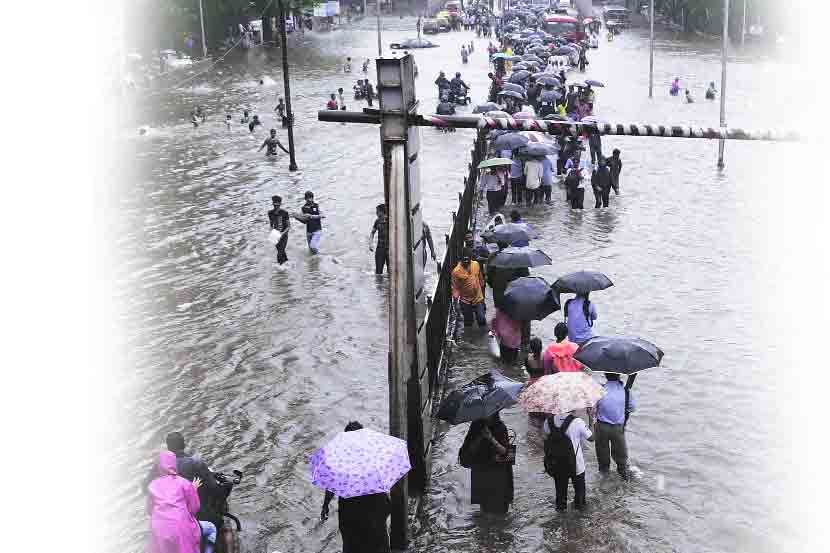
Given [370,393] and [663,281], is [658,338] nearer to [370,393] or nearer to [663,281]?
[663,281]

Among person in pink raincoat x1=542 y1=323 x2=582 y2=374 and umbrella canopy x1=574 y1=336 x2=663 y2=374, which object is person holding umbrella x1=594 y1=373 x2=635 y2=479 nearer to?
umbrella canopy x1=574 y1=336 x2=663 y2=374

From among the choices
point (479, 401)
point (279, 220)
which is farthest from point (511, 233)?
point (479, 401)

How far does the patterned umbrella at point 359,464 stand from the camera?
8258 millimetres

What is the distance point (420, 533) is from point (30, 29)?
125ft

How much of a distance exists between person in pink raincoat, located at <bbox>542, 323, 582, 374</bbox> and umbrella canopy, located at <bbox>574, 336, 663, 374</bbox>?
19.9 inches

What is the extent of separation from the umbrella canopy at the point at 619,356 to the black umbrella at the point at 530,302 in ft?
7.73

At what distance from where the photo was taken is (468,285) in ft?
49.0

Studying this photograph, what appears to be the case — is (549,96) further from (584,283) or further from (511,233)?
(584,283)

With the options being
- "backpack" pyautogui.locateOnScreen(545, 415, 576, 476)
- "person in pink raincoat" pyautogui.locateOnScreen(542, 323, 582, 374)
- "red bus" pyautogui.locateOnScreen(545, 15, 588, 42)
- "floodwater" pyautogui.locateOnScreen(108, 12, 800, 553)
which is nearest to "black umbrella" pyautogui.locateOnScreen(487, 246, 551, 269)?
"floodwater" pyautogui.locateOnScreen(108, 12, 800, 553)

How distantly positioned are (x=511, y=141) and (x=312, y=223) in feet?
18.9

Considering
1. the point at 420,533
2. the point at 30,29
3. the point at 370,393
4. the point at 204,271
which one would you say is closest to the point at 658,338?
the point at 370,393

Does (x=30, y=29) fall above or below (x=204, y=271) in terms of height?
above

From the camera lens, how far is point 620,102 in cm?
4256

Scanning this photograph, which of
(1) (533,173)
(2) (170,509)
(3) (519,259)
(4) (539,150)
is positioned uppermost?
(4) (539,150)
